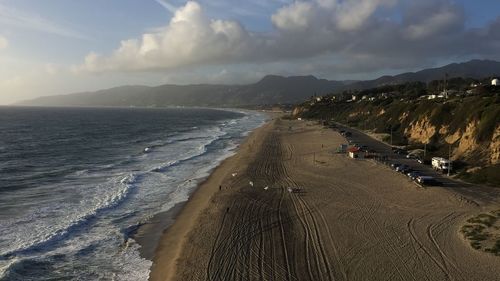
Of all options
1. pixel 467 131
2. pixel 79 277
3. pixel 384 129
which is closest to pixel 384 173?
pixel 467 131

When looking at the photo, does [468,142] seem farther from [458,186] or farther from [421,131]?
[421,131]

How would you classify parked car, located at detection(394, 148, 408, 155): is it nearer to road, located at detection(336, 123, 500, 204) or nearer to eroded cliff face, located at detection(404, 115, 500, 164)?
road, located at detection(336, 123, 500, 204)

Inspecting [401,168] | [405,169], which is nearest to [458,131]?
[405,169]

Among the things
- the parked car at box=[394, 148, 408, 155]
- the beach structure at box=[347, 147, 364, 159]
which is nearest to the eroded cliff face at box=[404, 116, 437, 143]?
the parked car at box=[394, 148, 408, 155]

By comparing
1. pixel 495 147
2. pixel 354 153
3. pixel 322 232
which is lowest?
pixel 354 153

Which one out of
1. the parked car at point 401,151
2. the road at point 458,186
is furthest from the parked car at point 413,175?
the parked car at point 401,151

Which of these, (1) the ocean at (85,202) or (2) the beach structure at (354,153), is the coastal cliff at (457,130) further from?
(1) the ocean at (85,202)
